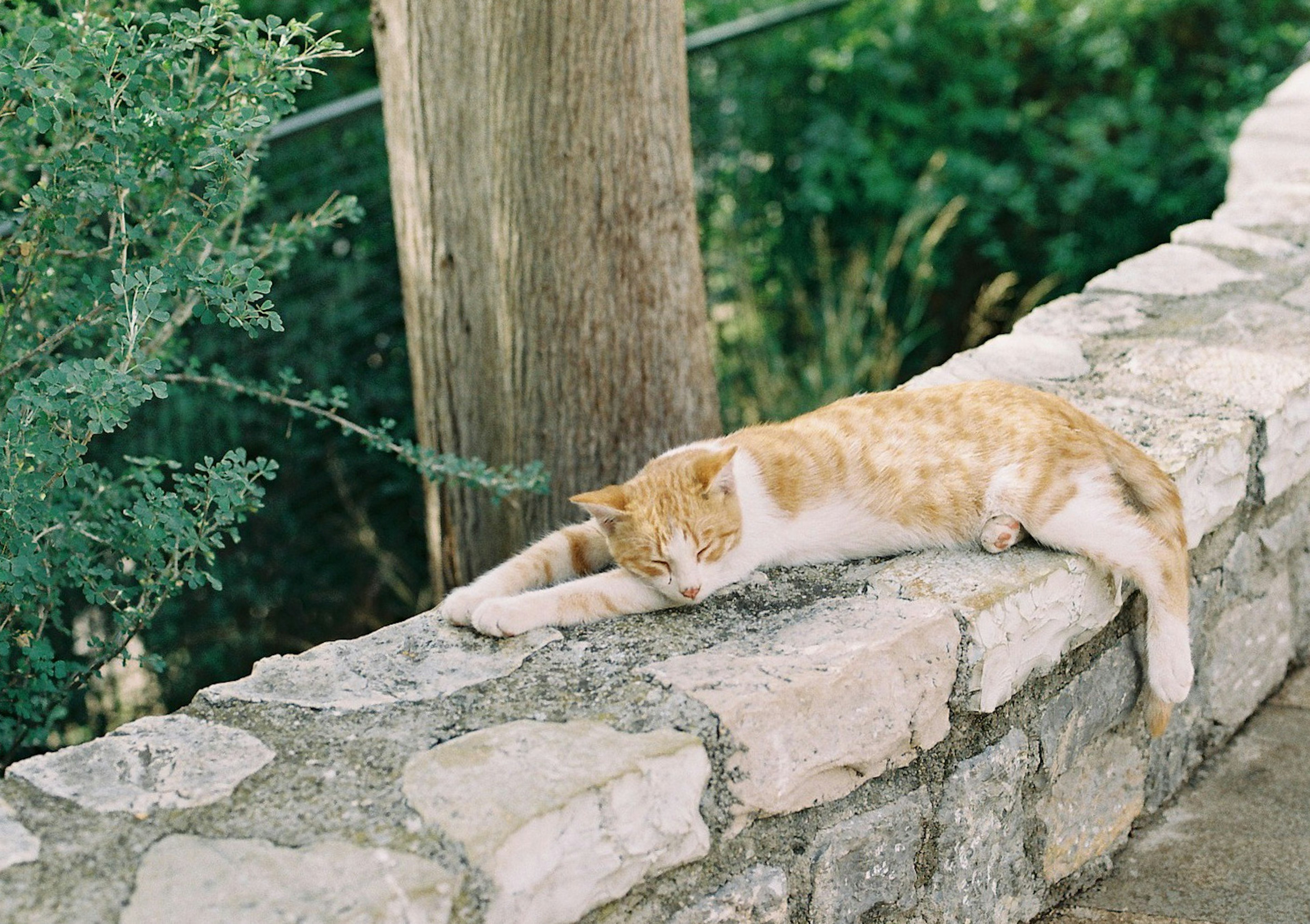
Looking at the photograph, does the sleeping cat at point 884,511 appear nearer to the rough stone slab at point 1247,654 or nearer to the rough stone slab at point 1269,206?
the rough stone slab at point 1247,654

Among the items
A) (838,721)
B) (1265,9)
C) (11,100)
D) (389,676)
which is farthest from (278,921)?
(1265,9)

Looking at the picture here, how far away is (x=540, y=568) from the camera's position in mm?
2418

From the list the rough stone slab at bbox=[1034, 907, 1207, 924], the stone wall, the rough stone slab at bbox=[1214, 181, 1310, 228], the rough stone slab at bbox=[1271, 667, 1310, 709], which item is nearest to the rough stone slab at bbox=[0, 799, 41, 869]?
the stone wall

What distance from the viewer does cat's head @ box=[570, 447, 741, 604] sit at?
7.29 ft

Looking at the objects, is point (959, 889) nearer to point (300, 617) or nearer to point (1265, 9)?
point (300, 617)

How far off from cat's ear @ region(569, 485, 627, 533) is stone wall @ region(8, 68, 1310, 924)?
0.23m

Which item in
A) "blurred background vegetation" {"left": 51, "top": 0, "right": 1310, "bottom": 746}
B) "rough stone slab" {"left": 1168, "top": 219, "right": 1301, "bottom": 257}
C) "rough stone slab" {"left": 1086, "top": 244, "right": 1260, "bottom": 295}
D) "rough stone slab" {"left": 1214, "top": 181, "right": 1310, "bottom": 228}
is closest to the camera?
"rough stone slab" {"left": 1086, "top": 244, "right": 1260, "bottom": 295}

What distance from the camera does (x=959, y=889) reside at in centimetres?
214

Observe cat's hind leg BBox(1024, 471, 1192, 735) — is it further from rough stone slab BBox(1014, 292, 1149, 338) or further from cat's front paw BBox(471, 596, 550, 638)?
rough stone slab BBox(1014, 292, 1149, 338)

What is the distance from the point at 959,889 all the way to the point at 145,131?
199 cm

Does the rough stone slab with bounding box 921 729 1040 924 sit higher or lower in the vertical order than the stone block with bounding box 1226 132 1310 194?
lower

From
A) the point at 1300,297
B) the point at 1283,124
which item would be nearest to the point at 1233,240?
the point at 1300,297

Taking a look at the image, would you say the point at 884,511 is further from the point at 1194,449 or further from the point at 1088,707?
the point at 1194,449

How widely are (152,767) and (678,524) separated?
955 mm
